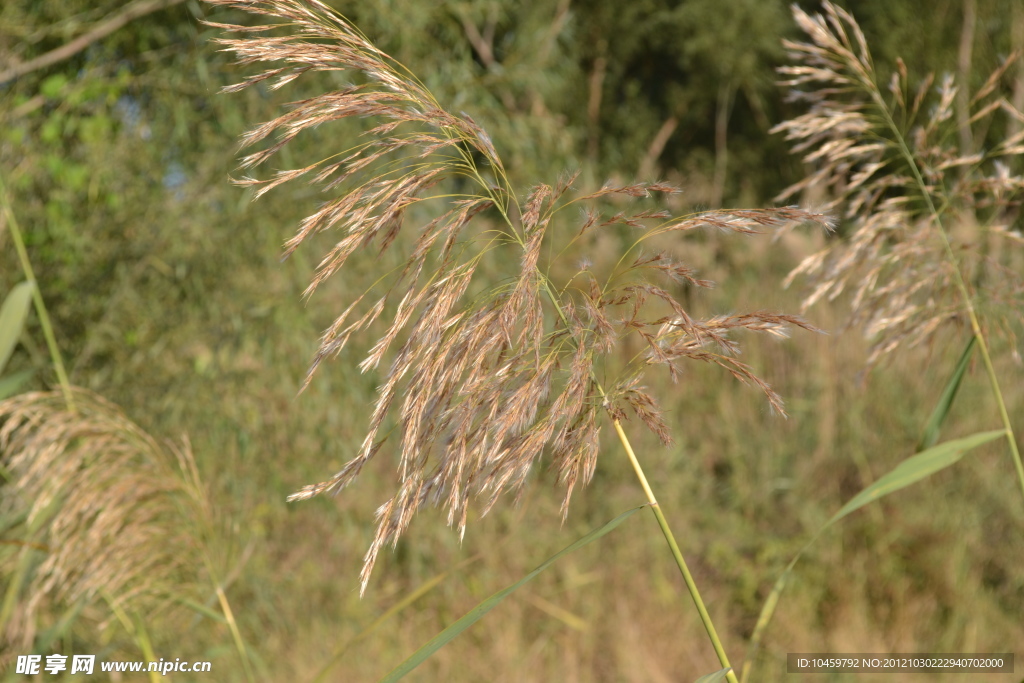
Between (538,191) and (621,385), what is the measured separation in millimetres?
244

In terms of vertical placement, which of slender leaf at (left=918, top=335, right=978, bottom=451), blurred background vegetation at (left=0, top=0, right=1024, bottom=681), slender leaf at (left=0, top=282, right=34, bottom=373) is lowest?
blurred background vegetation at (left=0, top=0, right=1024, bottom=681)

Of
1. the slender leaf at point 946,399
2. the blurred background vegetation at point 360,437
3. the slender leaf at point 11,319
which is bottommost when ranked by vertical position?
the blurred background vegetation at point 360,437

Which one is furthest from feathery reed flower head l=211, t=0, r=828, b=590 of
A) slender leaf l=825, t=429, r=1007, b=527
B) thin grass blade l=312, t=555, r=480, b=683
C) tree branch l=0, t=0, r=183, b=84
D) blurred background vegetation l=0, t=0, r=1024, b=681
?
tree branch l=0, t=0, r=183, b=84

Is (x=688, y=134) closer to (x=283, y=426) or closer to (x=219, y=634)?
(x=283, y=426)

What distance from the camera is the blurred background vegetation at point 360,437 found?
134 inches

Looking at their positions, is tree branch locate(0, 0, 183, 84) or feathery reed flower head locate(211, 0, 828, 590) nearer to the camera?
feathery reed flower head locate(211, 0, 828, 590)

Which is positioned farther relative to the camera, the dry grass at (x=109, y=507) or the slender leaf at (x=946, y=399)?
the dry grass at (x=109, y=507)

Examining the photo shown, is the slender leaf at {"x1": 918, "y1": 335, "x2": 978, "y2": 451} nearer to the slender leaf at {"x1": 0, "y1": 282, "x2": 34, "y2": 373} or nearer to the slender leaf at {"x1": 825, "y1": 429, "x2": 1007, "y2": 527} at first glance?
the slender leaf at {"x1": 825, "y1": 429, "x2": 1007, "y2": 527}

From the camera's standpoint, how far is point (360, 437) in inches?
146

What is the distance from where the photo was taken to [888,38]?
304 inches

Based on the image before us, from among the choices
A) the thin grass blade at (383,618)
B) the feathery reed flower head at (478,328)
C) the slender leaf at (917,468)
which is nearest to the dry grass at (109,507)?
the thin grass blade at (383,618)

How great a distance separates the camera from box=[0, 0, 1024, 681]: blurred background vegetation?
3.41 m

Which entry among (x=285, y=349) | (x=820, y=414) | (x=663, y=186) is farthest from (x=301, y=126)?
(x=820, y=414)

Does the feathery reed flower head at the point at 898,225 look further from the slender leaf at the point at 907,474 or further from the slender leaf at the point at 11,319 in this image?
the slender leaf at the point at 11,319
